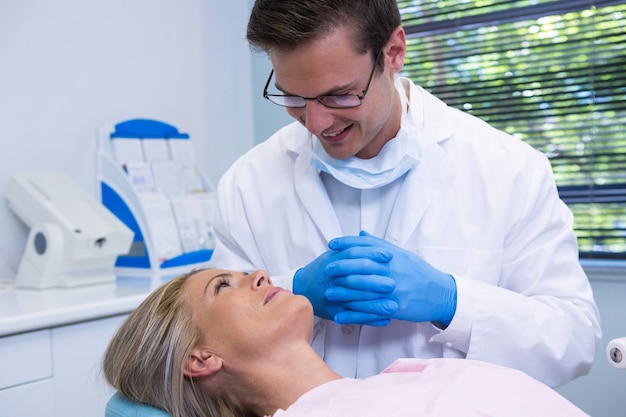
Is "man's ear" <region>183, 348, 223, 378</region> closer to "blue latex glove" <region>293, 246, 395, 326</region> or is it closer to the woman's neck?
the woman's neck

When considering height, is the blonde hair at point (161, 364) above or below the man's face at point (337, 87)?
below

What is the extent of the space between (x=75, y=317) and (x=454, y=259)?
1.07 m

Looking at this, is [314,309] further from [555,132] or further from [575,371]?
[555,132]

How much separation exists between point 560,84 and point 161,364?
1.90 m

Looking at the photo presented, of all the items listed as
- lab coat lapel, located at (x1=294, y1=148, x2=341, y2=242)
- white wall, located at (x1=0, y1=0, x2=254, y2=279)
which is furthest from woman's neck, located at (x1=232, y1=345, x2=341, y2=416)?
white wall, located at (x1=0, y1=0, x2=254, y2=279)

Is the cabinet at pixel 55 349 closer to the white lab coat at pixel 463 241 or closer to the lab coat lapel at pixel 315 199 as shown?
the white lab coat at pixel 463 241

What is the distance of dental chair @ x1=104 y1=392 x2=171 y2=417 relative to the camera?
1402mm

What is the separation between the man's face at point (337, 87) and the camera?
4.64ft

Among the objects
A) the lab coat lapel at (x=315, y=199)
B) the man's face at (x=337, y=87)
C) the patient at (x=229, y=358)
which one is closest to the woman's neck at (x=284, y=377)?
the patient at (x=229, y=358)

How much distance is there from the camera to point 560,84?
8.79 ft

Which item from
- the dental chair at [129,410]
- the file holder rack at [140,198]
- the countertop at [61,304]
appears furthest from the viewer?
the file holder rack at [140,198]

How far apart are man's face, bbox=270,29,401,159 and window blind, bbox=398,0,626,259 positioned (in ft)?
4.36

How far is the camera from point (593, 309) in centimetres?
157

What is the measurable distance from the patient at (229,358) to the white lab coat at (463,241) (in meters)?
0.15
